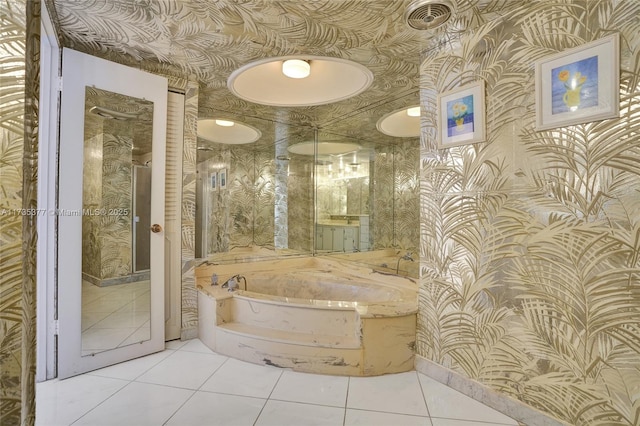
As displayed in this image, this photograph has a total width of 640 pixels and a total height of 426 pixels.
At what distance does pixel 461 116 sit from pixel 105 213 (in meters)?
2.59

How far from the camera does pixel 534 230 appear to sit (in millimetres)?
Result: 1646

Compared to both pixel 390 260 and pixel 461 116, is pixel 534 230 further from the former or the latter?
pixel 390 260

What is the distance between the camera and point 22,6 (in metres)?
0.91

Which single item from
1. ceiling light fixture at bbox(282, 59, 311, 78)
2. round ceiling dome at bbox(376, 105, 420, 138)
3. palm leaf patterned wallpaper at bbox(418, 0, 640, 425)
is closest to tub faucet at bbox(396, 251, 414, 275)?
palm leaf patterned wallpaper at bbox(418, 0, 640, 425)

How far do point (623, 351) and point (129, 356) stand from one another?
3.03 meters

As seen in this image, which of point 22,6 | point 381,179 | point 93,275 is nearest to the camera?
point 22,6

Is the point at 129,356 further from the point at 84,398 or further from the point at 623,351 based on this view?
the point at 623,351

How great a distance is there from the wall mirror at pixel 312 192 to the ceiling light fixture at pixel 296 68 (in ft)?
3.42

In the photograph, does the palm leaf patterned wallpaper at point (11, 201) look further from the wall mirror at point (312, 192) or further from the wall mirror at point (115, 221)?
the wall mirror at point (312, 192)

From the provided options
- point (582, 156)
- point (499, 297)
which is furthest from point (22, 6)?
point (499, 297)

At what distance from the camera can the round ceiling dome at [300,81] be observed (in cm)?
232

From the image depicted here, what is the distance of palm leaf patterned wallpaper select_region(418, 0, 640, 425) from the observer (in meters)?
1.37

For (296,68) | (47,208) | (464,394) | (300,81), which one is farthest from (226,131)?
(464,394)

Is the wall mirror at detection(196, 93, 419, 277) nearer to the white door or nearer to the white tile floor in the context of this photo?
the white door
